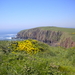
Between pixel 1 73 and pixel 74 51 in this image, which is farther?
pixel 74 51

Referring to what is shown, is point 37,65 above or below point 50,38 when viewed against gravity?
above

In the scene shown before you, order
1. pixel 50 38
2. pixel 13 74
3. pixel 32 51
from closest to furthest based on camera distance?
pixel 13 74 < pixel 32 51 < pixel 50 38

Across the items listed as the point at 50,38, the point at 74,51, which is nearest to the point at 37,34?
the point at 50,38

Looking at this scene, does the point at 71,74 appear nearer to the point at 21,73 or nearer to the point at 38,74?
the point at 38,74

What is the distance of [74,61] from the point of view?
1207cm

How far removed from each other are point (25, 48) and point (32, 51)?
98 cm

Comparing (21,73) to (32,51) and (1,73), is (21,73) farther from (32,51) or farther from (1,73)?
(32,51)

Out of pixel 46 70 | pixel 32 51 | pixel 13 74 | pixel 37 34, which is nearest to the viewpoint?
pixel 13 74

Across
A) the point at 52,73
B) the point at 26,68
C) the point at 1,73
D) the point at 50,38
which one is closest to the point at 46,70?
the point at 52,73

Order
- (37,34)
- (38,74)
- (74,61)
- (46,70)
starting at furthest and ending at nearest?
(37,34) → (74,61) → (46,70) → (38,74)

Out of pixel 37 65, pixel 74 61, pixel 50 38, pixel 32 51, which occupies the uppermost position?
pixel 37 65

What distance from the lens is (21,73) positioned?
4871 millimetres

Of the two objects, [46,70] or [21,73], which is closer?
[21,73]

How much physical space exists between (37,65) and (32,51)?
25.4 feet
